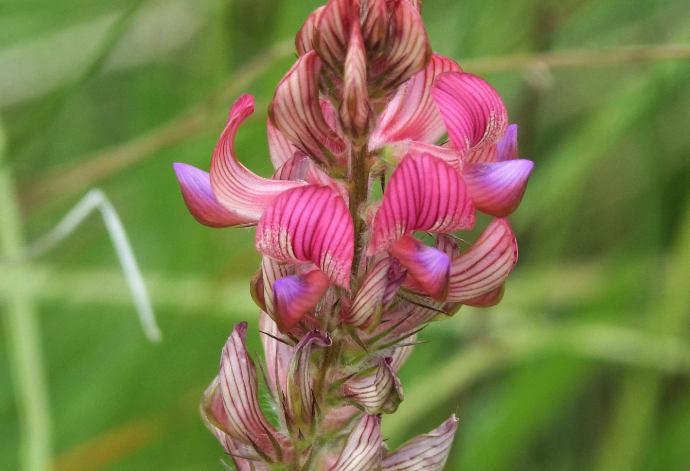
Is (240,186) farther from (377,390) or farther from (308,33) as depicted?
(377,390)

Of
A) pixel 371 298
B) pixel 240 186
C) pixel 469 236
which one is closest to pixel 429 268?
pixel 371 298

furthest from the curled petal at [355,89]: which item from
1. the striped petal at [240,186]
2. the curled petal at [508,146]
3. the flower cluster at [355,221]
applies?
the curled petal at [508,146]

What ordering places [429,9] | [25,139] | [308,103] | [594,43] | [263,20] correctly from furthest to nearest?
[263,20] → [429,9] → [594,43] → [25,139] → [308,103]

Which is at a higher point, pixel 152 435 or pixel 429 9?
pixel 429 9

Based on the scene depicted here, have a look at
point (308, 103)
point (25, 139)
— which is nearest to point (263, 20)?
point (25, 139)

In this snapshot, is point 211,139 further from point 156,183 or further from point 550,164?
point 550,164

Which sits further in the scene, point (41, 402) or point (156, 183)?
point (156, 183)
